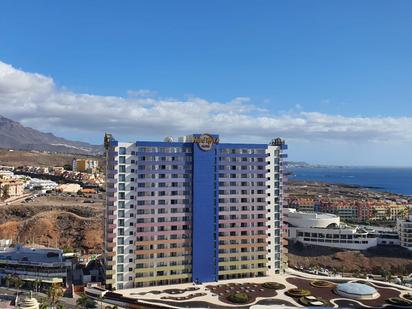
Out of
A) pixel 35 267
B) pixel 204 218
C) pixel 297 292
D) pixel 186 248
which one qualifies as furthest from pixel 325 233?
pixel 35 267

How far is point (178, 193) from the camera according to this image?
85125mm

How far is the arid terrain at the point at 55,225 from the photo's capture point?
134125mm

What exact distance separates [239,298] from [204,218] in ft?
60.2

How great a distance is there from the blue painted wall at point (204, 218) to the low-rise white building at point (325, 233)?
65.0 metres

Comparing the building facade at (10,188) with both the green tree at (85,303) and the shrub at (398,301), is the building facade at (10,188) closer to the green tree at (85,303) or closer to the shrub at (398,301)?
the green tree at (85,303)

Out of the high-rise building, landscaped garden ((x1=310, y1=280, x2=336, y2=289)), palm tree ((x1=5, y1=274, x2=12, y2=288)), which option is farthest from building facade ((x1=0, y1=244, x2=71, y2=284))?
landscaped garden ((x1=310, y1=280, x2=336, y2=289))

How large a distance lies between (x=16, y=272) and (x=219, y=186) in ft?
147

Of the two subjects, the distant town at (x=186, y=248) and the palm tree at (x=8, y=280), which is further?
the palm tree at (x=8, y=280)

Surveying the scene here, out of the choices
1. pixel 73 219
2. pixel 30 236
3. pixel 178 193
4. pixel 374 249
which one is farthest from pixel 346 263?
pixel 30 236

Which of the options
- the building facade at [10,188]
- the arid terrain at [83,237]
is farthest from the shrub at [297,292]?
the building facade at [10,188]

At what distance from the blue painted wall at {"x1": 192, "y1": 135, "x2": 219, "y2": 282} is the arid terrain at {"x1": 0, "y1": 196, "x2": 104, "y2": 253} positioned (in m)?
57.0

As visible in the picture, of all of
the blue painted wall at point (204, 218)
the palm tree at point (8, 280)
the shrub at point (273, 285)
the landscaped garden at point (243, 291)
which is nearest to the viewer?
the landscaped garden at point (243, 291)

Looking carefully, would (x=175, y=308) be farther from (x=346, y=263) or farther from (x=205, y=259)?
(x=346, y=263)

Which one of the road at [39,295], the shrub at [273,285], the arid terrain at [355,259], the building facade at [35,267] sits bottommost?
the arid terrain at [355,259]
